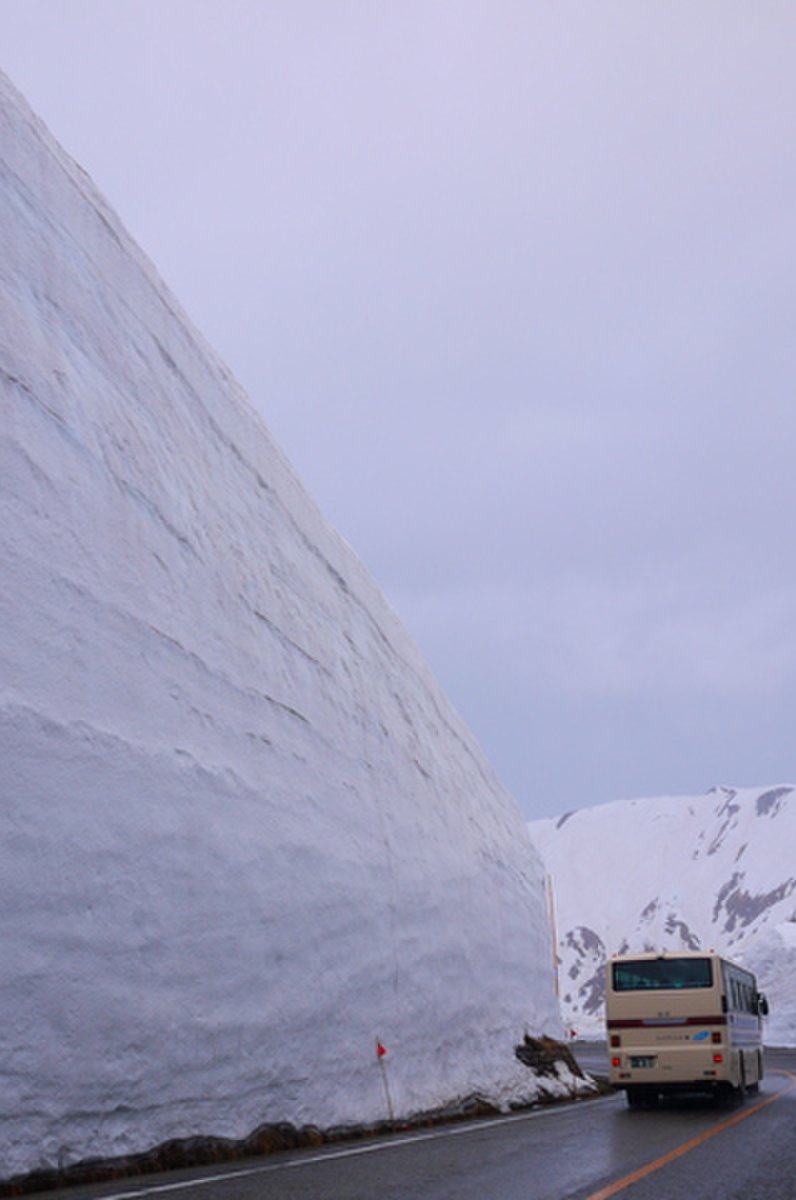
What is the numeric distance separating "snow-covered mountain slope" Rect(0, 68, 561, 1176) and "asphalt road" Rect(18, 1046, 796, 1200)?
1.13 metres

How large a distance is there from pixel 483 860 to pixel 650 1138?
10.9 m

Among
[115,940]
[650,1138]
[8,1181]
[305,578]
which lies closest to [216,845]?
[115,940]

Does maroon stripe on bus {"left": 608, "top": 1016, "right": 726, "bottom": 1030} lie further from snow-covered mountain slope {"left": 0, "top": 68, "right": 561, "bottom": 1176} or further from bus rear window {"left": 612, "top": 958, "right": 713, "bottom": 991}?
snow-covered mountain slope {"left": 0, "top": 68, "right": 561, "bottom": 1176}

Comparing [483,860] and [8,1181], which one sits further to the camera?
[483,860]

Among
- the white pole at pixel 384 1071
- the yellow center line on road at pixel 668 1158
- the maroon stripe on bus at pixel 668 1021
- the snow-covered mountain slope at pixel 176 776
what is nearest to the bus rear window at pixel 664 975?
the maroon stripe on bus at pixel 668 1021

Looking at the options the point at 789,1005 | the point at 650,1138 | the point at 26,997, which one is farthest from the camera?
the point at 789,1005

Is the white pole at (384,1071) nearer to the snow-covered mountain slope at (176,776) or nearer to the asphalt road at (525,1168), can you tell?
the snow-covered mountain slope at (176,776)

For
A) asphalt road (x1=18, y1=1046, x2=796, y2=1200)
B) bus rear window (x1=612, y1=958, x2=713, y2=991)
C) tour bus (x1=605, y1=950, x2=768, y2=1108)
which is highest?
bus rear window (x1=612, y1=958, x2=713, y2=991)

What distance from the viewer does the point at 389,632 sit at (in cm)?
2431

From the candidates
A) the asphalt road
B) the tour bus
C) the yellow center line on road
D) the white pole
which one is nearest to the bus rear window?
the tour bus

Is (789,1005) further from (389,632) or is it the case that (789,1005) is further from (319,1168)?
(319,1168)

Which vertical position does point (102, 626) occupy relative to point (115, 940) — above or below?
above

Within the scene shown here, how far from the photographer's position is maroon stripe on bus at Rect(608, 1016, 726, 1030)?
1978cm

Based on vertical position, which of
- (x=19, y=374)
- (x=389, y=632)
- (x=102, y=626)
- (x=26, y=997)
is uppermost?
(x=389, y=632)
